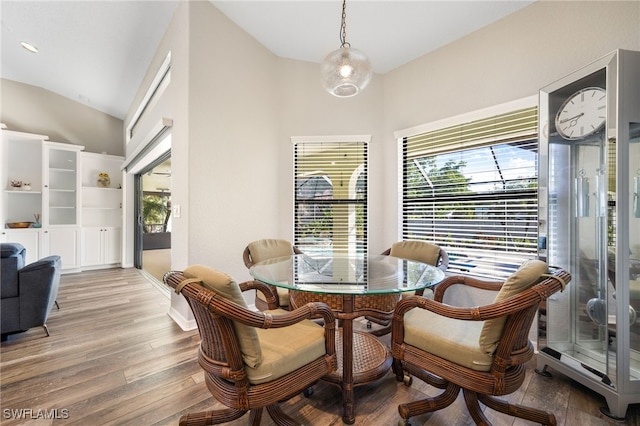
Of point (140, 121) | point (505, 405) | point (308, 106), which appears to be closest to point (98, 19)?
point (140, 121)

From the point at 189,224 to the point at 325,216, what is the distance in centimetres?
168

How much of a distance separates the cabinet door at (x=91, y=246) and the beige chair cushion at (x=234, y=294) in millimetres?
5937

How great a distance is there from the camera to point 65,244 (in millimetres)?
5020

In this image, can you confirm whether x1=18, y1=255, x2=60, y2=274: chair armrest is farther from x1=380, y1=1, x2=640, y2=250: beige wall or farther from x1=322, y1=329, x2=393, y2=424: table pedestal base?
x1=380, y1=1, x2=640, y2=250: beige wall

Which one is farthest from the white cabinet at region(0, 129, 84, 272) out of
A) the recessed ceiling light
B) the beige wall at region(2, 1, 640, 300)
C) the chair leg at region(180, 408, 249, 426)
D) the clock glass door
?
the clock glass door

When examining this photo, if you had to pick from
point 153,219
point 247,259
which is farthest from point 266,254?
point 153,219

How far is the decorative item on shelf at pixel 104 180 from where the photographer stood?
219 inches

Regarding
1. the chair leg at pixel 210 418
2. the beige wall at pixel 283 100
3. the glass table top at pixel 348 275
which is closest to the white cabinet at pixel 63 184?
the beige wall at pixel 283 100

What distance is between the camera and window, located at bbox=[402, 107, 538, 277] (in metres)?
2.45

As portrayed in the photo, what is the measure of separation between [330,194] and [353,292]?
7.40 feet

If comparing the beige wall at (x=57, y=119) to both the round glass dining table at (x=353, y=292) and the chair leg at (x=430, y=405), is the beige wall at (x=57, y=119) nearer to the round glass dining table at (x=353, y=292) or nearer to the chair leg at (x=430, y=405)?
the round glass dining table at (x=353, y=292)

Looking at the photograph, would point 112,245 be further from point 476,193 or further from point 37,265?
point 476,193

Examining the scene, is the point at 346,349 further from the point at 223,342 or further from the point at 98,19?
the point at 98,19

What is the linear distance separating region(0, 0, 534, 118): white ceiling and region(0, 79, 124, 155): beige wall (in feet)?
2.58
